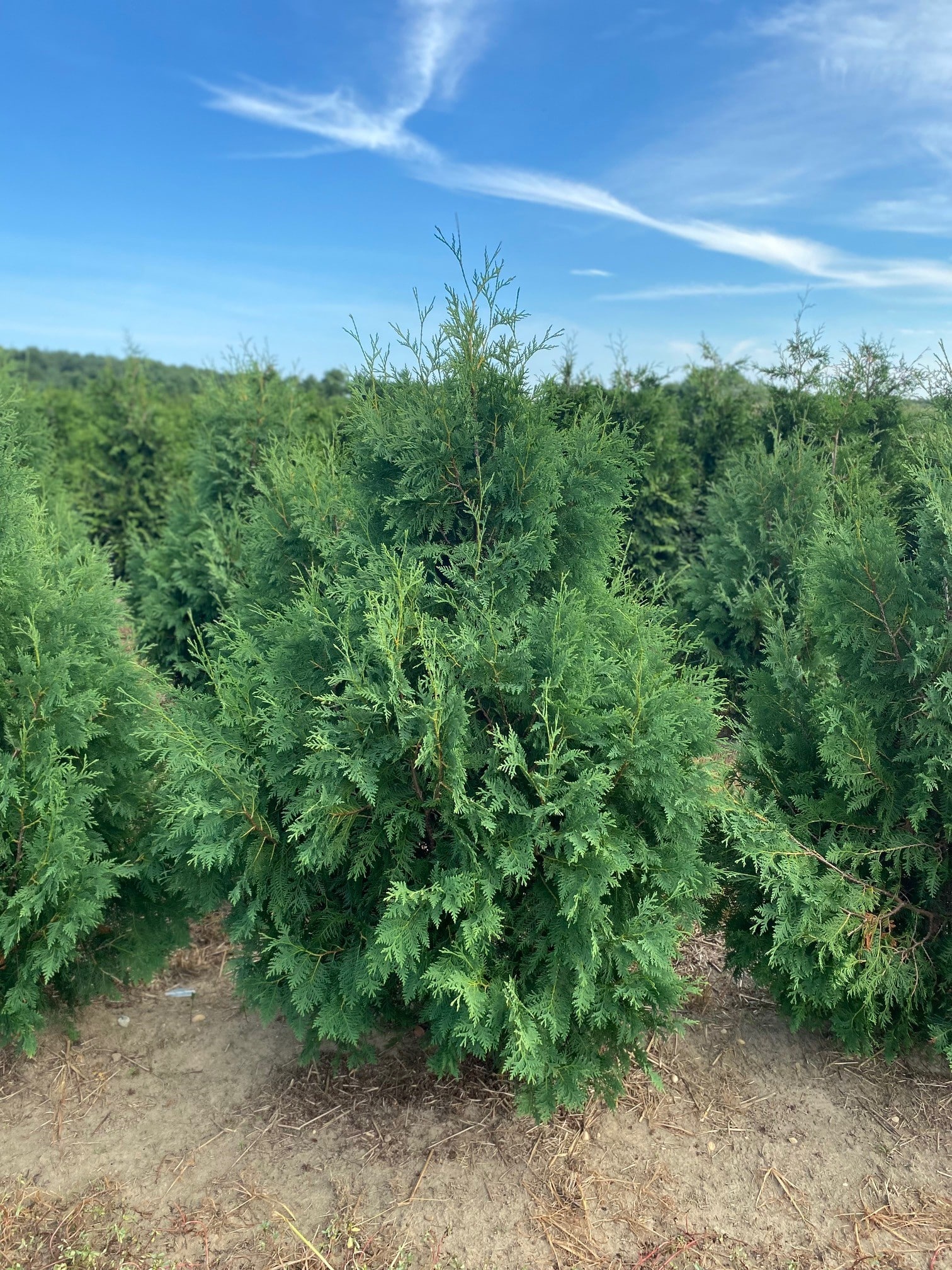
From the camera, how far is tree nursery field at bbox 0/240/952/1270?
2988mm

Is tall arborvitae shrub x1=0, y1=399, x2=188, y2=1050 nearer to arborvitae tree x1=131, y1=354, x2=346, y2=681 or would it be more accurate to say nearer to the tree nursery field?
the tree nursery field

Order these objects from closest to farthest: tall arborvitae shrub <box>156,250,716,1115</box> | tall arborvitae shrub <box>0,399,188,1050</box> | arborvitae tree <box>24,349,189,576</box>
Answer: tall arborvitae shrub <box>156,250,716,1115</box>, tall arborvitae shrub <box>0,399,188,1050</box>, arborvitae tree <box>24,349,189,576</box>

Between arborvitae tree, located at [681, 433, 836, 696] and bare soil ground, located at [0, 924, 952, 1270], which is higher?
arborvitae tree, located at [681, 433, 836, 696]

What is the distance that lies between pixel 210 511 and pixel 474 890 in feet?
20.6

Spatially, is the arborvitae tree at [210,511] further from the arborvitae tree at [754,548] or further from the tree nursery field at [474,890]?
the arborvitae tree at [754,548]

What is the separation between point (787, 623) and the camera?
7.89 meters

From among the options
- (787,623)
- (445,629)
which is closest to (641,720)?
(445,629)

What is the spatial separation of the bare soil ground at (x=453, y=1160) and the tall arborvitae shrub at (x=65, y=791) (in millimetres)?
574

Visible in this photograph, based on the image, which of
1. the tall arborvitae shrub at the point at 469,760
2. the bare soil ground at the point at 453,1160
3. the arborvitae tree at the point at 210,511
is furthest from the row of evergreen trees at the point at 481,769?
the arborvitae tree at the point at 210,511

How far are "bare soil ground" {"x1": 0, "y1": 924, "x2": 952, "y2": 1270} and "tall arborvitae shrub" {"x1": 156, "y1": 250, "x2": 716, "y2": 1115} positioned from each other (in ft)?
1.27

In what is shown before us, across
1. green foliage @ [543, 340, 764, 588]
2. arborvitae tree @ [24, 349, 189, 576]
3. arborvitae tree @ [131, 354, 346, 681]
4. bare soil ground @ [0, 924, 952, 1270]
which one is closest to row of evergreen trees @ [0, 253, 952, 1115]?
bare soil ground @ [0, 924, 952, 1270]

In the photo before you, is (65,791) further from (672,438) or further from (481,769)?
(672,438)

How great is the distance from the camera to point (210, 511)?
8078 mm

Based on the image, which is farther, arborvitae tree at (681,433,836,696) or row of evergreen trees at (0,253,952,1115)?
arborvitae tree at (681,433,836,696)
